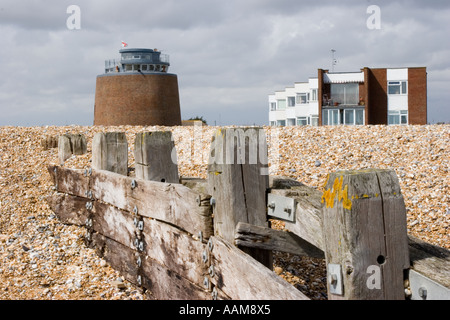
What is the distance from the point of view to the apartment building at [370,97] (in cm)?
4872

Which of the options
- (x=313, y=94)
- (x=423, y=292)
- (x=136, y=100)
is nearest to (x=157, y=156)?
(x=423, y=292)

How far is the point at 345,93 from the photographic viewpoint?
163 feet

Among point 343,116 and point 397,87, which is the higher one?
point 397,87

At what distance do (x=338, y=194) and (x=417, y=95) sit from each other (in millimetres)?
49570

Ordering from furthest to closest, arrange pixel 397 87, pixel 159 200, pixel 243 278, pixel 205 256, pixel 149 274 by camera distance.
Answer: pixel 397 87 → pixel 149 274 → pixel 159 200 → pixel 205 256 → pixel 243 278

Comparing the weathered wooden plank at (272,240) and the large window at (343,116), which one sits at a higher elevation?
the large window at (343,116)

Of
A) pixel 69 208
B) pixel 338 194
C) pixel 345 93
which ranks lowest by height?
pixel 69 208

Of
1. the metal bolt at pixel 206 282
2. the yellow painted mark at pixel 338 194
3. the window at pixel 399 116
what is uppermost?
the window at pixel 399 116

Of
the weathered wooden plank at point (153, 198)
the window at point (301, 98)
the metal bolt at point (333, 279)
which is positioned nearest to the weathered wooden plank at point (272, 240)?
the weathered wooden plank at point (153, 198)

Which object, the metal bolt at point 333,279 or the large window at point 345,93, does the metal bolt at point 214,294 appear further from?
the large window at point 345,93

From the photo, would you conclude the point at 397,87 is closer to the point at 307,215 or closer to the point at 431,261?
the point at 307,215

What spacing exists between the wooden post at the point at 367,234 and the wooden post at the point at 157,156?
303cm

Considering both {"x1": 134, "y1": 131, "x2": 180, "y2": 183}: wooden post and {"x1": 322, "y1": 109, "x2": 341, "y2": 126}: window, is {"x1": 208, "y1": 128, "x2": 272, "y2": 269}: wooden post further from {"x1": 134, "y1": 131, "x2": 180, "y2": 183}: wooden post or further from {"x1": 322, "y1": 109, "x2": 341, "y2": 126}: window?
{"x1": 322, "y1": 109, "x2": 341, "y2": 126}: window

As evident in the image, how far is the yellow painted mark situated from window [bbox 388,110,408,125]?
161ft
